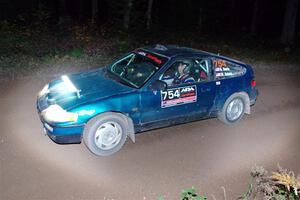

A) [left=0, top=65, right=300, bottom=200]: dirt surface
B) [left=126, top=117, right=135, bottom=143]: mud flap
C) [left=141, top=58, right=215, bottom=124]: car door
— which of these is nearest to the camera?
[left=0, top=65, right=300, bottom=200]: dirt surface

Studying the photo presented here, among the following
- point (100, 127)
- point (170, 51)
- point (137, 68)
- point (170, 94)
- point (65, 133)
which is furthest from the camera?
point (170, 51)

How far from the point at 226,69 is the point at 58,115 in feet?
11.6

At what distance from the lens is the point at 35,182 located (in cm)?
507

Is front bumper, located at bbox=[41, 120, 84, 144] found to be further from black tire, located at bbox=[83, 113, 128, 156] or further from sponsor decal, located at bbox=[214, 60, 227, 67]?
sponsor decal, located at bbox=[214, 60, 227, 67]

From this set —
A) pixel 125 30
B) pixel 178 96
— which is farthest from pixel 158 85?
pixel 125 30

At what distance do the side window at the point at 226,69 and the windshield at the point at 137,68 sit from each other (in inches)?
47.1

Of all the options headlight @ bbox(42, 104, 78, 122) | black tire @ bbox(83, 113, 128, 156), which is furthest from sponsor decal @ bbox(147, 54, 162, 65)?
headlight @ bbox(42, 104, 78, 122)

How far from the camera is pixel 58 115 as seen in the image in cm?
561

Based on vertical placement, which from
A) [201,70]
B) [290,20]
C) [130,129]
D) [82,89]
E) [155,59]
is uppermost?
[155,59]

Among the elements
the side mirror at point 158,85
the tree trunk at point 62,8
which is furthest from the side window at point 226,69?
the tree trunk at point 62,8

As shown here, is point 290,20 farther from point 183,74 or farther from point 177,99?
point 177,99

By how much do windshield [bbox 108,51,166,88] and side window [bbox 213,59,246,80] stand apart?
3.93ft

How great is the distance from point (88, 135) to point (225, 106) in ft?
9.97

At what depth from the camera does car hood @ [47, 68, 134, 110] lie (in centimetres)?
580
